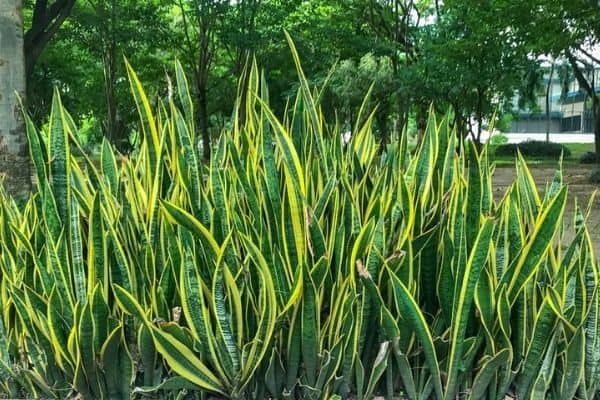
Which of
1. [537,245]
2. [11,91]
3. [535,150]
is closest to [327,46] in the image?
[11,91]

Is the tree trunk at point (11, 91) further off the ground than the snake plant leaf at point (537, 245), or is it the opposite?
the tree trunk at point (11, 91)

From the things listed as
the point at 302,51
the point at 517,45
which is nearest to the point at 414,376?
the point at 517,45

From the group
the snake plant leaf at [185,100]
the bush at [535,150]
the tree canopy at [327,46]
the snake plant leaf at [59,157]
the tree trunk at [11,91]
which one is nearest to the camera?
the snake plant leaf at [59,157]

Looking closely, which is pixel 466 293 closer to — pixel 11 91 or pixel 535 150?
pixel 11 91

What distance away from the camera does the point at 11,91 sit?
12.2 feet

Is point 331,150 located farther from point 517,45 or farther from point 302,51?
point 302,51

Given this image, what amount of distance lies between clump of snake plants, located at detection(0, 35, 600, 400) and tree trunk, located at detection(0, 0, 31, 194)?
7.16ft

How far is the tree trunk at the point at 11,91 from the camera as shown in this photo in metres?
3.69

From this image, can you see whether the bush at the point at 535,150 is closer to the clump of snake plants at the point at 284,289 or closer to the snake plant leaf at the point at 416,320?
the clump of snake plants at the point at 284,289

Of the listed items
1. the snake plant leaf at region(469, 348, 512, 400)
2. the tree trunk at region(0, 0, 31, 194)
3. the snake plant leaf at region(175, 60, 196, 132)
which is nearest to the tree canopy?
the tree trunk at region(0, 0, 31, 194)

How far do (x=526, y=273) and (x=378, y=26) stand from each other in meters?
16.3

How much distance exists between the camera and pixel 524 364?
5.11 feet

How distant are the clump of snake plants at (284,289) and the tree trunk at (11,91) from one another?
2182 millimetres

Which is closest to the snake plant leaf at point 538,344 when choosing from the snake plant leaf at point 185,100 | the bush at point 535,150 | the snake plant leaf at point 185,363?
the snake plant leaf at point 185,363
